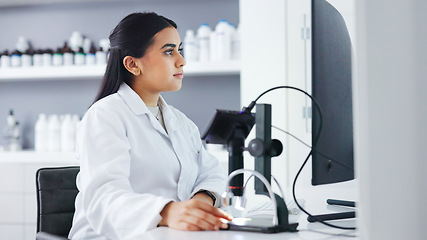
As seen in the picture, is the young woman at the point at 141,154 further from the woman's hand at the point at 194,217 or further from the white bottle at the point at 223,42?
the white bottle at the point at 223,42

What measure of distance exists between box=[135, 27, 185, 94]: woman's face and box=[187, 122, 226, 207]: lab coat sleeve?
24cm

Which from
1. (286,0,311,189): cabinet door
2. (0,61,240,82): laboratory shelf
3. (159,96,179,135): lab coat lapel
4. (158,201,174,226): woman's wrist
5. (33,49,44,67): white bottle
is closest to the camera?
(158,201,174,226): woman's wrist

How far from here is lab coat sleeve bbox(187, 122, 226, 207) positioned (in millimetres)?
1395

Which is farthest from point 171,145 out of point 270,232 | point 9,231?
point 9,231

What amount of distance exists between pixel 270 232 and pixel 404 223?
1.40ft

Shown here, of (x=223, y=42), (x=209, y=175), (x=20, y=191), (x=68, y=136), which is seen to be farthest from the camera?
(x=68, y=136)

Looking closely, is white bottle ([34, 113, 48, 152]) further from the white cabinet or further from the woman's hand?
the woman's hand

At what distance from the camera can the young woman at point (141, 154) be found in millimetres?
986

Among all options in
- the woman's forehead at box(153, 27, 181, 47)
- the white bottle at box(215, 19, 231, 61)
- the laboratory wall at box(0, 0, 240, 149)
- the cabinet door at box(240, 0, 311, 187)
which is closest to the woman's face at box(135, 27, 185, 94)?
the woman's forehead at box(153, 27, 181, 47)

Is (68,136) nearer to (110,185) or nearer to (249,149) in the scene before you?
(110,185)

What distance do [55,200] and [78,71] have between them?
1793 millimetres

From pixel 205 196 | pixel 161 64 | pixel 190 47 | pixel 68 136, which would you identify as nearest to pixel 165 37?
pixel 161 64

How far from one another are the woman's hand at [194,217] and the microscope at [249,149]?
3 cm

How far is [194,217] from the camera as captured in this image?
891 millimetres
